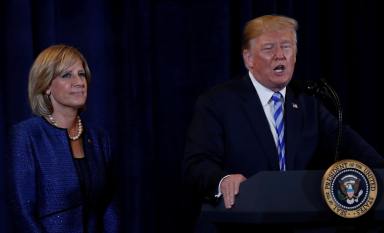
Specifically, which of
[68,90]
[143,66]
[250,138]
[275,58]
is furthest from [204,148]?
[143,66]

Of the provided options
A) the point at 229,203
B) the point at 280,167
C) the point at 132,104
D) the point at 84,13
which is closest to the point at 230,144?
the point at 280,167

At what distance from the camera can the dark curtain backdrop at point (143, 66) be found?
2836mm

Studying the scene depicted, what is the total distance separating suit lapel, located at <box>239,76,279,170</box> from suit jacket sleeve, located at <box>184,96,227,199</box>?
0.10 metres

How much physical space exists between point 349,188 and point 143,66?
150 cm

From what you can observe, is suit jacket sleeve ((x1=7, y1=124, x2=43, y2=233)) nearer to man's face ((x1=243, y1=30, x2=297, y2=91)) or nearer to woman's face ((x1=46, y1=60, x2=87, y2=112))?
woman's face ((x1=46, y1=60, x2=87, y2=112))

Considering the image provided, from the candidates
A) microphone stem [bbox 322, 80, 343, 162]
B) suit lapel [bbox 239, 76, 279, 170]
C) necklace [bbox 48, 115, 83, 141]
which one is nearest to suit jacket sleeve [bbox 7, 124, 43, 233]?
necklace [bbox 48, 115, 83, 141]

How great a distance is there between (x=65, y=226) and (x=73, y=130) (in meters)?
0.32

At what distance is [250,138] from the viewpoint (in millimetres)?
2213

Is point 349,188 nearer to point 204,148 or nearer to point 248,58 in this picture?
point 204,148

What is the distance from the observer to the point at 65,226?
2.25m

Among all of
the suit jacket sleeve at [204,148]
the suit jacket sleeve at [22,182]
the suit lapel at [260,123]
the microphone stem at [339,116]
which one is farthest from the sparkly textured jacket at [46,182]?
the microphone stem at [339,116]

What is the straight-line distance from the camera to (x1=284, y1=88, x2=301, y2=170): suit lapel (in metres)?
2.20

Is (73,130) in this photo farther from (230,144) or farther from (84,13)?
(84,13)

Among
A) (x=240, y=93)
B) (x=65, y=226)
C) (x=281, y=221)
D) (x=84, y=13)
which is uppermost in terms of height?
(x=84, y=13)
